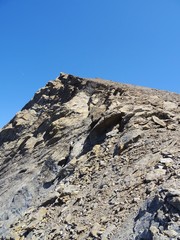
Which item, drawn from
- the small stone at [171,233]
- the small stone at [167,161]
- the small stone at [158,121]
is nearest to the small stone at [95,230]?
the small stone at [171,233]

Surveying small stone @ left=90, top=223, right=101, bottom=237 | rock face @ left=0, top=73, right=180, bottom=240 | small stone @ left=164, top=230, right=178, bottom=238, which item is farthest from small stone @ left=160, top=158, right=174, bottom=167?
small stone @ left=164, top=230, right=178, bottom=238

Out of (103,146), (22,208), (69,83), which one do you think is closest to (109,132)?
(103,146)

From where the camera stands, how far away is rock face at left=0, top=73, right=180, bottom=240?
357 inches

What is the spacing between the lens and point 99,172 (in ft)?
43.4

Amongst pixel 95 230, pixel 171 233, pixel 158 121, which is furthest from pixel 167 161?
pixel 158 121

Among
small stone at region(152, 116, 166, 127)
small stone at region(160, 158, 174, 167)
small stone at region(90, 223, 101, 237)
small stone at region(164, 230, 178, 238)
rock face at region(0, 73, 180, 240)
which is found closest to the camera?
small stone at region(164, 230, 178, 238)

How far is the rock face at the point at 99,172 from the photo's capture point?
29.8 feet

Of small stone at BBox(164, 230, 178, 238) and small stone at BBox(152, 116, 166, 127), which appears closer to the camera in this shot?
small stone at BBox(164, 230, 178, 238)

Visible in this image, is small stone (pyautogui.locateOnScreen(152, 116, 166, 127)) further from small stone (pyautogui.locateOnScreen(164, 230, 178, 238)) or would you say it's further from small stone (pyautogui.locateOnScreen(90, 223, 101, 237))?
small stone (pyautogui.locateOnScreen(164, 230, 178, 238))

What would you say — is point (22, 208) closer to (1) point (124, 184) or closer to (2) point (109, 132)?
(2) point (109, 132)

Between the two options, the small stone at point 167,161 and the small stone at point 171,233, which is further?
the small stone at point 167,161

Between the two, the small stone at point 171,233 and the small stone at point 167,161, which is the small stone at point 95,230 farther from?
the small stone at point 167,161

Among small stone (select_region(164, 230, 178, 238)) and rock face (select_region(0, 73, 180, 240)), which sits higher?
rock face (select_region(0, 73, 180, 240))

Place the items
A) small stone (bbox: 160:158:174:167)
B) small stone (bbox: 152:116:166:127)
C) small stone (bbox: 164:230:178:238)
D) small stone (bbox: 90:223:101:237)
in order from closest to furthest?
small stone (bbox: 164:230:178:238), small stone (bbox: 90:223:101:237), small stone (bbox: 160:158:174:167), small stone (bbox: 152:116:166:127)
